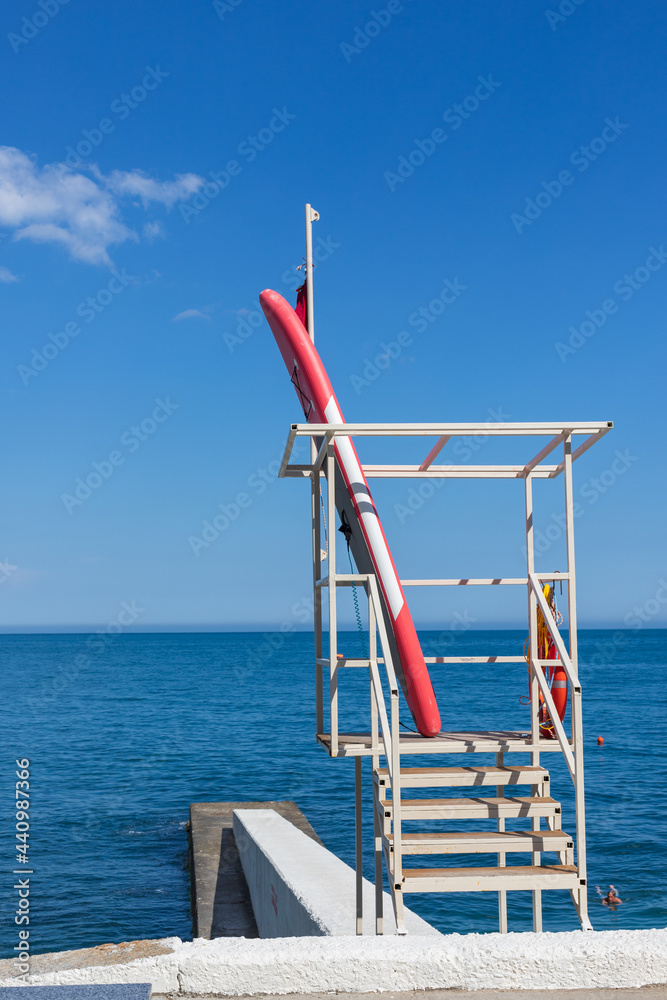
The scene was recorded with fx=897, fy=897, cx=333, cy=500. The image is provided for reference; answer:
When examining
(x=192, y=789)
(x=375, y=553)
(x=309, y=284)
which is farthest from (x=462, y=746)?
(x=192, y=789)

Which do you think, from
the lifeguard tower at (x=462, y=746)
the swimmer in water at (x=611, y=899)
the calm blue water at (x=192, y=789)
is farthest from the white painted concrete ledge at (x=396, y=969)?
the swimmer in water at (x=611, y=899)

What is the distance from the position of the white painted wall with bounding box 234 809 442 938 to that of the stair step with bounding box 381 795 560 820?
105 cm

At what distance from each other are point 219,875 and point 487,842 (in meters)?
9.96

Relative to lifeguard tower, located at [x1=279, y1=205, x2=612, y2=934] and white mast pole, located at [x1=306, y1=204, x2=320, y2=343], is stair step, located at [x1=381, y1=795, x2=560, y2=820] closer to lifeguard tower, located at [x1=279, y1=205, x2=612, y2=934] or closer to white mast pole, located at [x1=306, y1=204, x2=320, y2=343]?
lifeguard tower, located at [x1=279, y1=205, x2=612, y2=934]

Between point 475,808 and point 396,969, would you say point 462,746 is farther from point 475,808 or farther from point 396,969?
point 396,969

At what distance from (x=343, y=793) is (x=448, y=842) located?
20746 millimetres

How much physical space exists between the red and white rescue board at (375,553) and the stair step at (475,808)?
3.45 ft

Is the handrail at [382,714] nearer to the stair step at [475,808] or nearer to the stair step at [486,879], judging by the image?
the stair step at [475,808]

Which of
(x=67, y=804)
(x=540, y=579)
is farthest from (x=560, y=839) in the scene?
(x=67, y=804)

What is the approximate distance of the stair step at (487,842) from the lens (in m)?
5.82

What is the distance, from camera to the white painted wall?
316 inches

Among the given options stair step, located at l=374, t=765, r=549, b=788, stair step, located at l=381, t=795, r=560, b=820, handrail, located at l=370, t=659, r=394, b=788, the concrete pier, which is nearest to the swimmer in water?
the concrete pier

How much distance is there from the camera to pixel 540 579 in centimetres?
698

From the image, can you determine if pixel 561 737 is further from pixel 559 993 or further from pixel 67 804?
pixel 67 804
